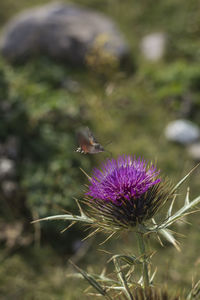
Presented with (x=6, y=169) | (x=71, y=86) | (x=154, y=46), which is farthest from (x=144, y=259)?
(x=154, y=46)

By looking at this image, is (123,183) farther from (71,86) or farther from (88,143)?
(71,86)

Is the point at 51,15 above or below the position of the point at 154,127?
above

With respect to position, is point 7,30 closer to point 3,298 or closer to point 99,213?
point 3,298

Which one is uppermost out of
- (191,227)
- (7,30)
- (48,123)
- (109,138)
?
(7,30)

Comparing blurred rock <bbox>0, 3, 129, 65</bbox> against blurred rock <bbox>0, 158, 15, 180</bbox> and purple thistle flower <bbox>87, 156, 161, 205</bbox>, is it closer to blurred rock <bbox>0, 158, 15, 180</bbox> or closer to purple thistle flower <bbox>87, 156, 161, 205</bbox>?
blurred rock <bbox>0, 158, 15, 180</bbox>

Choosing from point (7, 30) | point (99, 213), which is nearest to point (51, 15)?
point (7, 30)

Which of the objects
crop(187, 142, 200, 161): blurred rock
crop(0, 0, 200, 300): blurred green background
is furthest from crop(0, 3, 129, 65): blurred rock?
crop(187, 142, 200, 161): blurred rock
